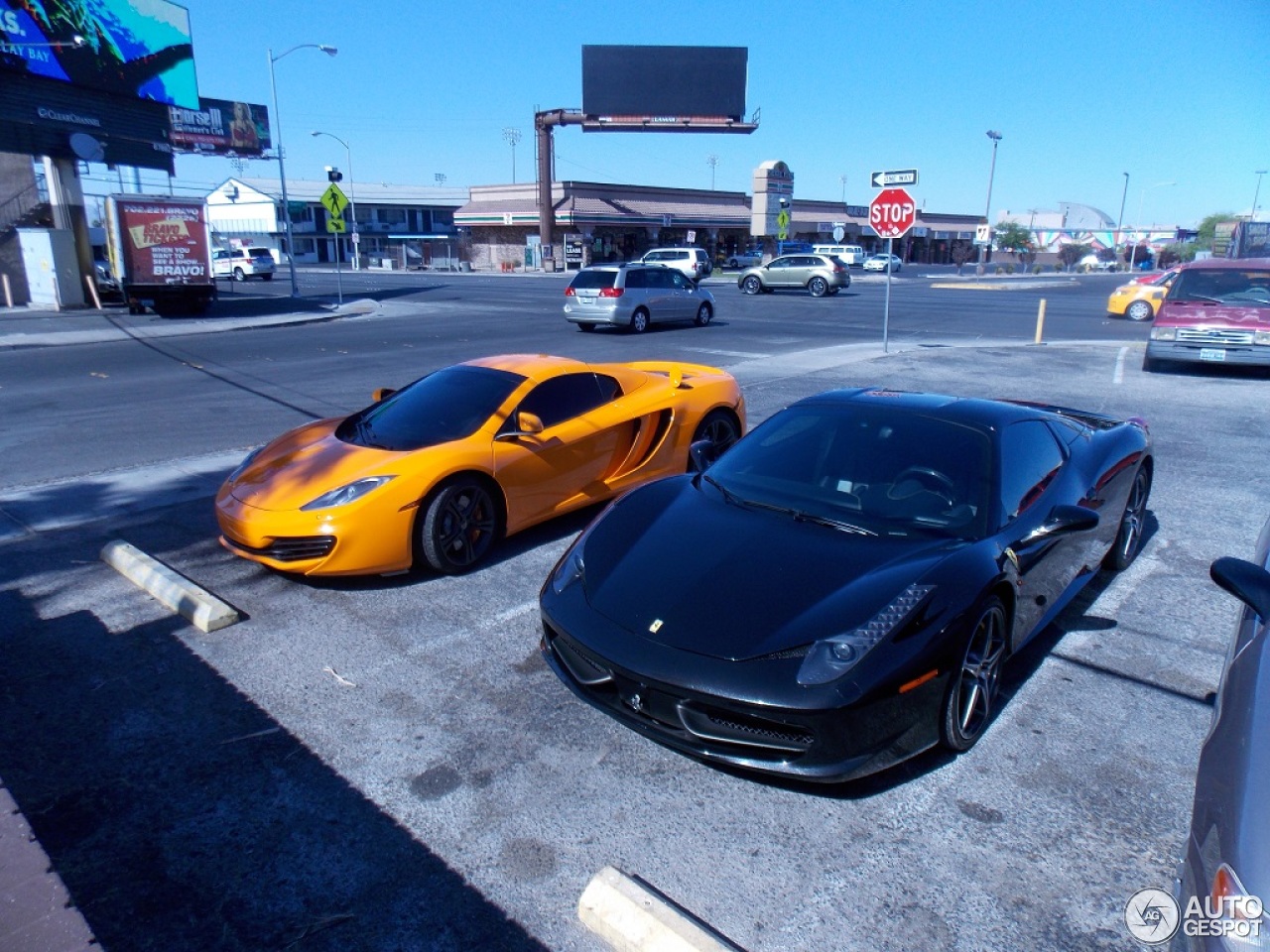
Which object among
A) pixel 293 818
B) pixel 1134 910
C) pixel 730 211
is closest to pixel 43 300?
pixel 293 818

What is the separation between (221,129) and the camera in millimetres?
53000

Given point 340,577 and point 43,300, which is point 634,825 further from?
point 43,300

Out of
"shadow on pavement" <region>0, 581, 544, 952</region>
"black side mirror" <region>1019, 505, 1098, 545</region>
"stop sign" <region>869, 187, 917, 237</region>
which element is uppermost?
"stop sign" <region>869, 187, 917, 237</region>

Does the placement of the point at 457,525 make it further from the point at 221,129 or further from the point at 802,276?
the point at 221,129

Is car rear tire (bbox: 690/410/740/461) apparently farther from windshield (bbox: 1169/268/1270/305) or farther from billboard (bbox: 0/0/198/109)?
billboard (bbox: 0/0/198/109)

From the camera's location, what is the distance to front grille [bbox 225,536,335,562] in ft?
16.4

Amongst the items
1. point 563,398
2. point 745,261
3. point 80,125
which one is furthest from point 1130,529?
point 745,261

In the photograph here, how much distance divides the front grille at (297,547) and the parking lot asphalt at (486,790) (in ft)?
0.90

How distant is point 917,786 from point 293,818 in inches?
92.6

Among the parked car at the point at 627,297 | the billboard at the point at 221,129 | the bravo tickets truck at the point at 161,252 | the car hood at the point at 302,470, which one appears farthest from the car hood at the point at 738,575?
the billboard at the point at 221,129

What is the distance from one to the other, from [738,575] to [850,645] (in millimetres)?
579

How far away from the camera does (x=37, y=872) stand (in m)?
2.46

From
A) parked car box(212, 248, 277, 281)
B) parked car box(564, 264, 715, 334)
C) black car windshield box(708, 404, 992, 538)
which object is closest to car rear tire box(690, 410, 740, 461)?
black car windshield box(708, 404, 992, 538)

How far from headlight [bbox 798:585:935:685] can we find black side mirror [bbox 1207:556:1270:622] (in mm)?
956
